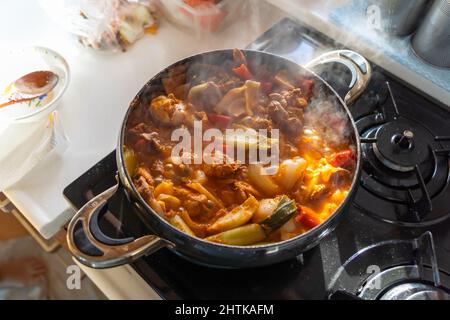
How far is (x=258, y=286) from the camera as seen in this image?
2.75ft

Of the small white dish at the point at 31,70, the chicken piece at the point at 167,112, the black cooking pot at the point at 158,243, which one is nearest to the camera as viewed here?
the black cooking pot at the point at 158,243

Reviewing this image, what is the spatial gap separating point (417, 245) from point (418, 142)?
0.25 metres

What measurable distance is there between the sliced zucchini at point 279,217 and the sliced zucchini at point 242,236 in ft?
0.04

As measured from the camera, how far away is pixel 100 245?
755mm

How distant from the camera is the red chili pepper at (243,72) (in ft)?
3.32

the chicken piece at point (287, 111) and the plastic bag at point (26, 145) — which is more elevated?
the chicken piece at point (287, 111)

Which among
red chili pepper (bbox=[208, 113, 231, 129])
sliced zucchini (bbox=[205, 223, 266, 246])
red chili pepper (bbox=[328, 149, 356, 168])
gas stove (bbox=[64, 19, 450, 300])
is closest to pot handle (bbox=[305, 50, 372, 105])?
gas stove (bbox=[64, 19, 450, 300])

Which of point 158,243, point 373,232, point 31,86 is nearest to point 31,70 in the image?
point 31,86

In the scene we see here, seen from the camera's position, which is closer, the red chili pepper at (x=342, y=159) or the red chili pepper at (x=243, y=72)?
the red chili pepper at (x=342, y=159)

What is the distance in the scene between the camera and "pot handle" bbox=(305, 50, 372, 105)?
3.27 feet

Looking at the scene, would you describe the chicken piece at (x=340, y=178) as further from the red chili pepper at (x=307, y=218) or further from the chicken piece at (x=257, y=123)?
Result: the chicken piece at (x=257, y=123)

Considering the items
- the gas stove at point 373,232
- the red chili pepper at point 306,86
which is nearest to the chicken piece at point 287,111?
the red chili pepper at point 306,86

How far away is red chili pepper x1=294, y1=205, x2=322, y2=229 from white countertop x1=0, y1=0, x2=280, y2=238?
497mm

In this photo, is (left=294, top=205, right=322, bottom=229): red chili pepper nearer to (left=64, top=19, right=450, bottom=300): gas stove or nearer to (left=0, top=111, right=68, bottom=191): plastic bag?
(left=64, top=19, right=450, bottom=300): gas stove
